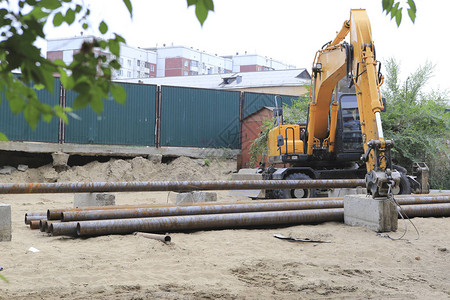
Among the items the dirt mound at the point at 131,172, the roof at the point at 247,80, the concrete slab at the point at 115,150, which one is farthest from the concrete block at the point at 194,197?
the roof at the point at 247,80

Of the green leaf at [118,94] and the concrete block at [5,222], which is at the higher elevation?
the green leaf at [118,94]

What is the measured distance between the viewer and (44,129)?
20.1 m

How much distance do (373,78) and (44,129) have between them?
14.5 meters

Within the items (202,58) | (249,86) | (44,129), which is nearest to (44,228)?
(44,129)

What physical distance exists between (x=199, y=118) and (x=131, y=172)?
14.0 ft

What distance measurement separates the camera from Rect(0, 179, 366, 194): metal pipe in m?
8.16

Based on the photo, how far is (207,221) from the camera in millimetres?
8352

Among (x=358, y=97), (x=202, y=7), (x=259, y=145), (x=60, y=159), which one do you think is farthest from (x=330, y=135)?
(x=202, y=7)

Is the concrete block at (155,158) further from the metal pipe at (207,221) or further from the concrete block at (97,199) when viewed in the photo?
the metal pipe at (207,221)

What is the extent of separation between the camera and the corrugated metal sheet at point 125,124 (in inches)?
818

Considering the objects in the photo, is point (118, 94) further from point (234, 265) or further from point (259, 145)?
point (259, 145)

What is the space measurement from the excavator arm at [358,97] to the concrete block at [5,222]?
543 cm

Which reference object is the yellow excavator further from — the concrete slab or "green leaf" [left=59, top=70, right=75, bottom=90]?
"green leaf" [left=59, top=70, right=75, bottom=90]

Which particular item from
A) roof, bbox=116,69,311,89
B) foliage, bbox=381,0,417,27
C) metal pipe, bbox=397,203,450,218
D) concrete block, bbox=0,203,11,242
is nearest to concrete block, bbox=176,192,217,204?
metal pipe, bbox=397,203,450,218
